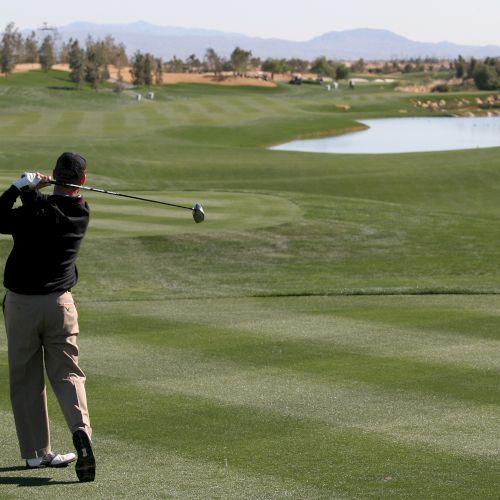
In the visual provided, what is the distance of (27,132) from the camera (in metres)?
54.1

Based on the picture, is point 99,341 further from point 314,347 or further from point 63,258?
point 63,258

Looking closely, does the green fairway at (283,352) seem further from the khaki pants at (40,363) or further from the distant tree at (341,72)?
the distant tree at (341,72)

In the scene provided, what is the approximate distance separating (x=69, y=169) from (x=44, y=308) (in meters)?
0.87

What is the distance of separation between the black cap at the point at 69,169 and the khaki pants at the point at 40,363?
73 cm

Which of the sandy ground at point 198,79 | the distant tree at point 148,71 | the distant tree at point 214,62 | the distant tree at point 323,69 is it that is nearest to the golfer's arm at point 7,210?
the distant tree at point 148,71

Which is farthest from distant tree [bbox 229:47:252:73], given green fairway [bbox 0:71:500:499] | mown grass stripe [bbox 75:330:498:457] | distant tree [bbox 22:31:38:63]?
mown grass stripe [bbox 75:330:498:457]

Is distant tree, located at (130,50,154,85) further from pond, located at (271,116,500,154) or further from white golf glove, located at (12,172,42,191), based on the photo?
white golf glove, located at (12,172,42,191)

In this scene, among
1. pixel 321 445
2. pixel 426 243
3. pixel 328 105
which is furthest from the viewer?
pixel 328 105

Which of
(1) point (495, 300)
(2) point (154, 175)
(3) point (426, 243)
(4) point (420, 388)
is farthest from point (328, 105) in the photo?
(4) point (420, 388)

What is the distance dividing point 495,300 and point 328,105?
77581 millimetres

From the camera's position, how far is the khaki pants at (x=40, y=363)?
6.90 m

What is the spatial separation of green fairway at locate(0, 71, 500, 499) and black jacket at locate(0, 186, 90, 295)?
1206mm

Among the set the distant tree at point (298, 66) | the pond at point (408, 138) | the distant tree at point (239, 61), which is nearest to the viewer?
the pond at point (408, 138)

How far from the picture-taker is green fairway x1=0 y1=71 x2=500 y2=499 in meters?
6.94
